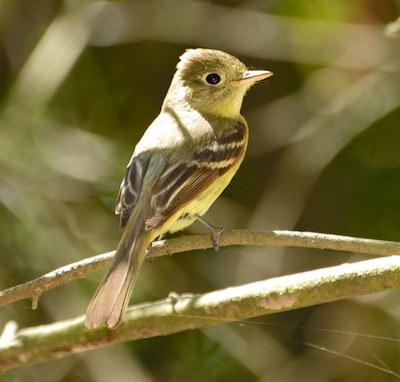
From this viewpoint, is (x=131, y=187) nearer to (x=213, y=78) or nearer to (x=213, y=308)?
(x=213, y=308)

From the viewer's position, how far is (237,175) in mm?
5301

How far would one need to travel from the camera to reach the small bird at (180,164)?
3.14 metres

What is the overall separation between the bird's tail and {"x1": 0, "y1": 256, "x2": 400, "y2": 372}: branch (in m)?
0.23

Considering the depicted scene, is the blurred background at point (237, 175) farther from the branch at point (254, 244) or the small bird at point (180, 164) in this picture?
the branch at point (254, 244)

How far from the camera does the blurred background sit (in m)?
4.61

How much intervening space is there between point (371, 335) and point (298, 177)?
0.93 meters

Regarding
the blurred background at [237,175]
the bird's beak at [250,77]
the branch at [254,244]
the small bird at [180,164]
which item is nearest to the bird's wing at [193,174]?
the small bird at [180,164]

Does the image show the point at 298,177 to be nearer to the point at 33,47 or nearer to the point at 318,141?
the point at 318,141

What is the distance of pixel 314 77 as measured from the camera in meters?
5.02

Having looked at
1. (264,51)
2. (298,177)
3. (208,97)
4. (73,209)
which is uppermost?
(264,51)

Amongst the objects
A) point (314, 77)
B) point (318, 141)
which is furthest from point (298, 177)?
point (314, 77)

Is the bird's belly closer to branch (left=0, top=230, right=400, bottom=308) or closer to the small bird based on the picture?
the small bird

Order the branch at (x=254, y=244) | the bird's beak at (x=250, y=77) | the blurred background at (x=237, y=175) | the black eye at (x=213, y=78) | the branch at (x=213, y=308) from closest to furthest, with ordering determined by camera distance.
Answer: the branch at (x=254, y=244), the branch at (x=213, y=308), the bird's beak at (x=250, y=77), the black eye at (x=213, y=78), the blurred background at (x=237, y=175)

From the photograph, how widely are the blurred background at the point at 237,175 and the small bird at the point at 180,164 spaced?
0.72 meters
